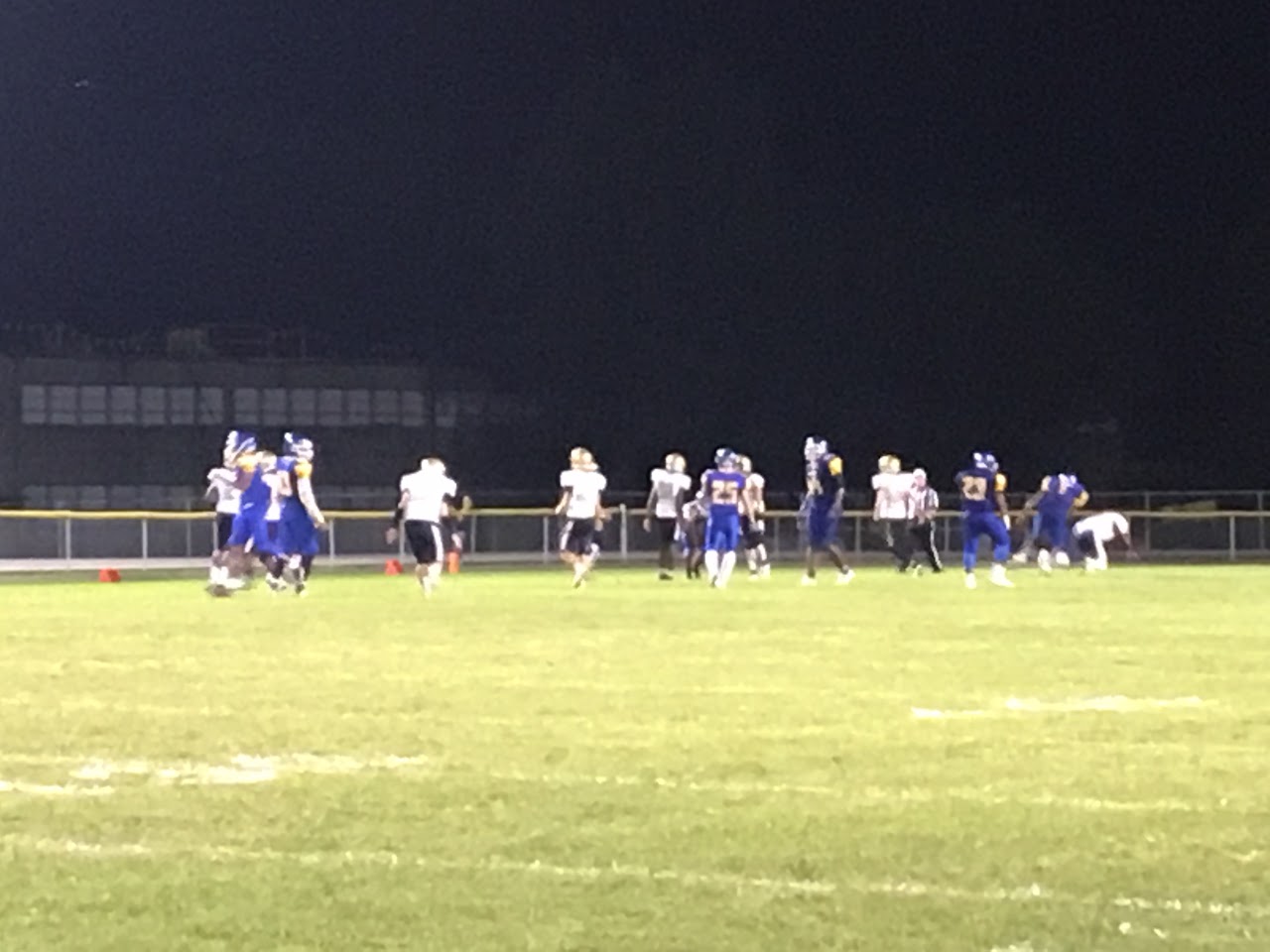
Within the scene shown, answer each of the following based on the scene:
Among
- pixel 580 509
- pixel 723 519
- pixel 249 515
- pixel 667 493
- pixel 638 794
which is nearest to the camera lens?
pixel 638 794

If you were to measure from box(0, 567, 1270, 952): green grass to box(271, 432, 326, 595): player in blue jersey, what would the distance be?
9.95 metres

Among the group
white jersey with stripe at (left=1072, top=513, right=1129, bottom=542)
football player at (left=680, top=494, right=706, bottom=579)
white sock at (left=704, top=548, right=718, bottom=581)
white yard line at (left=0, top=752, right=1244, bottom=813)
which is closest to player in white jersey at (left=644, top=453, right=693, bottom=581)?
football player at (left=680, top=494, right=706, bottom=579)

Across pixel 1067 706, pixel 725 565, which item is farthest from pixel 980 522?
pixel 1067 706

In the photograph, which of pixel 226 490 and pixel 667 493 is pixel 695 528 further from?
pixel 226 490

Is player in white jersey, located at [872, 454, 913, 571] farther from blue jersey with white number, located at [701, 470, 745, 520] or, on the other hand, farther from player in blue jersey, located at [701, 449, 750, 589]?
blue jersey with white number, located at [701, 470, 745, 520]

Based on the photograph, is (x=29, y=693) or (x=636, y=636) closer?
(x=29, y=693)

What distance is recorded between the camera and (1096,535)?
40094 millimetres

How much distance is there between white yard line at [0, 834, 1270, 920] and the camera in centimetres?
725

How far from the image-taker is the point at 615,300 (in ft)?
244

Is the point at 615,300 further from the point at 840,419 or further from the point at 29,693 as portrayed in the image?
the point at 29,693

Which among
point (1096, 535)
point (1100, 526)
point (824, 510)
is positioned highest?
point (824, 510)

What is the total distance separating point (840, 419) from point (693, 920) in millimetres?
65218

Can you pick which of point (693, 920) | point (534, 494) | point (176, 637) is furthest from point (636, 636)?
point (534, 494)

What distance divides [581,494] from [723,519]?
1983mm
